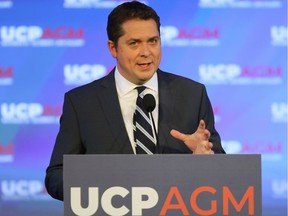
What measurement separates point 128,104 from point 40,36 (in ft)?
7.98

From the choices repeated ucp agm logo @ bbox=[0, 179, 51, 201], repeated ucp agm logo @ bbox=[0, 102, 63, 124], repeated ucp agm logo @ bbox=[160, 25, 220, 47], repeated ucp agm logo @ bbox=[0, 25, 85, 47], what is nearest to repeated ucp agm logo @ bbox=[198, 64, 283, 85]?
repeated ucp agm logo @ bbox=[160, 25, 220, 47]

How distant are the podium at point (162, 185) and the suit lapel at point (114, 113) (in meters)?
0.62

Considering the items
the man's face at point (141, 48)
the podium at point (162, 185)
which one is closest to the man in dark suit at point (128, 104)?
the man's face at point (141, 48)

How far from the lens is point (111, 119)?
2574mm

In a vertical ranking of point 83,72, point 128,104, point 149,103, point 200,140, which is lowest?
point 200,140

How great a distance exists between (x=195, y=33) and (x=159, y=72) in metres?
2.22

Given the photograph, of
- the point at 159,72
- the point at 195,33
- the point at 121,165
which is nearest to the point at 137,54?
the point at 159,72

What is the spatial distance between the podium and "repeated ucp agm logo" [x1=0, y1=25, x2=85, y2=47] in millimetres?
3086

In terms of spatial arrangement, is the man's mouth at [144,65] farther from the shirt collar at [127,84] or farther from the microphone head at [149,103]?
the microphone head at [149,103]

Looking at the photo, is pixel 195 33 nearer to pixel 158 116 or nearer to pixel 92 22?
pixel 92 22

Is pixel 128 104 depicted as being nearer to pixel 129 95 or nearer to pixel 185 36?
pixel 129 95

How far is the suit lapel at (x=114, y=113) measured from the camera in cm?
253

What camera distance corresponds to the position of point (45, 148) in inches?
197

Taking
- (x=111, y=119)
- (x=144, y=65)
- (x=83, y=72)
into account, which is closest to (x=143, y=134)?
(x=111, y=119)
